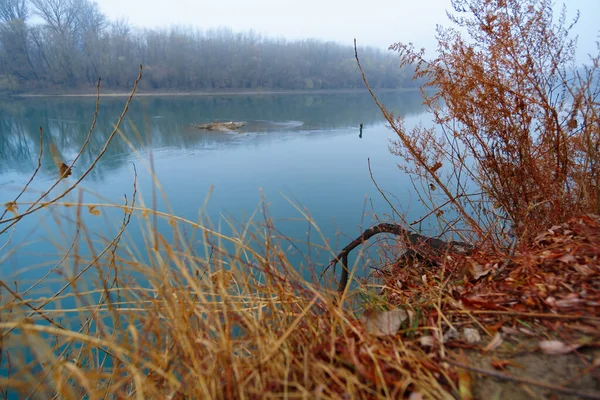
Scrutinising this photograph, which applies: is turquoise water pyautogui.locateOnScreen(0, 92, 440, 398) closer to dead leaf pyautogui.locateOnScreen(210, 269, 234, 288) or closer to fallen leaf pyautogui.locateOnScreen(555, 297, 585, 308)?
dead leaf pyautogui.locateOnScreen(210, 269, 234, 288)

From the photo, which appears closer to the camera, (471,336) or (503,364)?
(503,364)

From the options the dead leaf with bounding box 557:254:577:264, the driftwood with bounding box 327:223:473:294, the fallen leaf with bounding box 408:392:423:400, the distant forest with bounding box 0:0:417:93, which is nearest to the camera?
the fallen leaf with bounding box 408:392:423:400

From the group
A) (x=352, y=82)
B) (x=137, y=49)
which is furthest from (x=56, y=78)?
(x=352, y=82)

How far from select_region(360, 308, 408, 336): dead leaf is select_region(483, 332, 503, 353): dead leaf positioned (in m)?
0.24

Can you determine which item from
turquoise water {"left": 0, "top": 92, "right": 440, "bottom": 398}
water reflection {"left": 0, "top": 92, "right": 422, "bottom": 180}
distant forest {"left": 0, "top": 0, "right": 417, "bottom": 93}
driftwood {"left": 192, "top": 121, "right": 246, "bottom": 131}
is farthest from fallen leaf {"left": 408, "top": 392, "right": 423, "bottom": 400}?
distant forest {"left": 0, "top": 0, "right": 417, "bottom": 93}

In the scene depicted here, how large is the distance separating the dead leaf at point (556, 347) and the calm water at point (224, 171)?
8.37 feet

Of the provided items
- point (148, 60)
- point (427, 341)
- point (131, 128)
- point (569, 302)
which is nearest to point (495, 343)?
point (427, 341)

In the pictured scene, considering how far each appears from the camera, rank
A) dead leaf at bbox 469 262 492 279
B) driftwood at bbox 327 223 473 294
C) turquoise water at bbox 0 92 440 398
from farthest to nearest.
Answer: turquoise water at bbox 0 92 440 398 < driftwood at bbox 327 223 473 294 < dead leaf at bbox 469 262 492 279

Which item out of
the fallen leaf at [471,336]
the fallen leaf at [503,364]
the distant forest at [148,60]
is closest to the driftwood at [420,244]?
the fallen leaf at [471,336]

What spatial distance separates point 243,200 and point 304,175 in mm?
2933

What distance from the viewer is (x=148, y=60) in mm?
49844

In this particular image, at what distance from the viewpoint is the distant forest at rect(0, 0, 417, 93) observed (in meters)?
40.7

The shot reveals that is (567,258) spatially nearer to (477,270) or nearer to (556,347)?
(477,270)

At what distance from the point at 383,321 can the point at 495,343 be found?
0.32m
